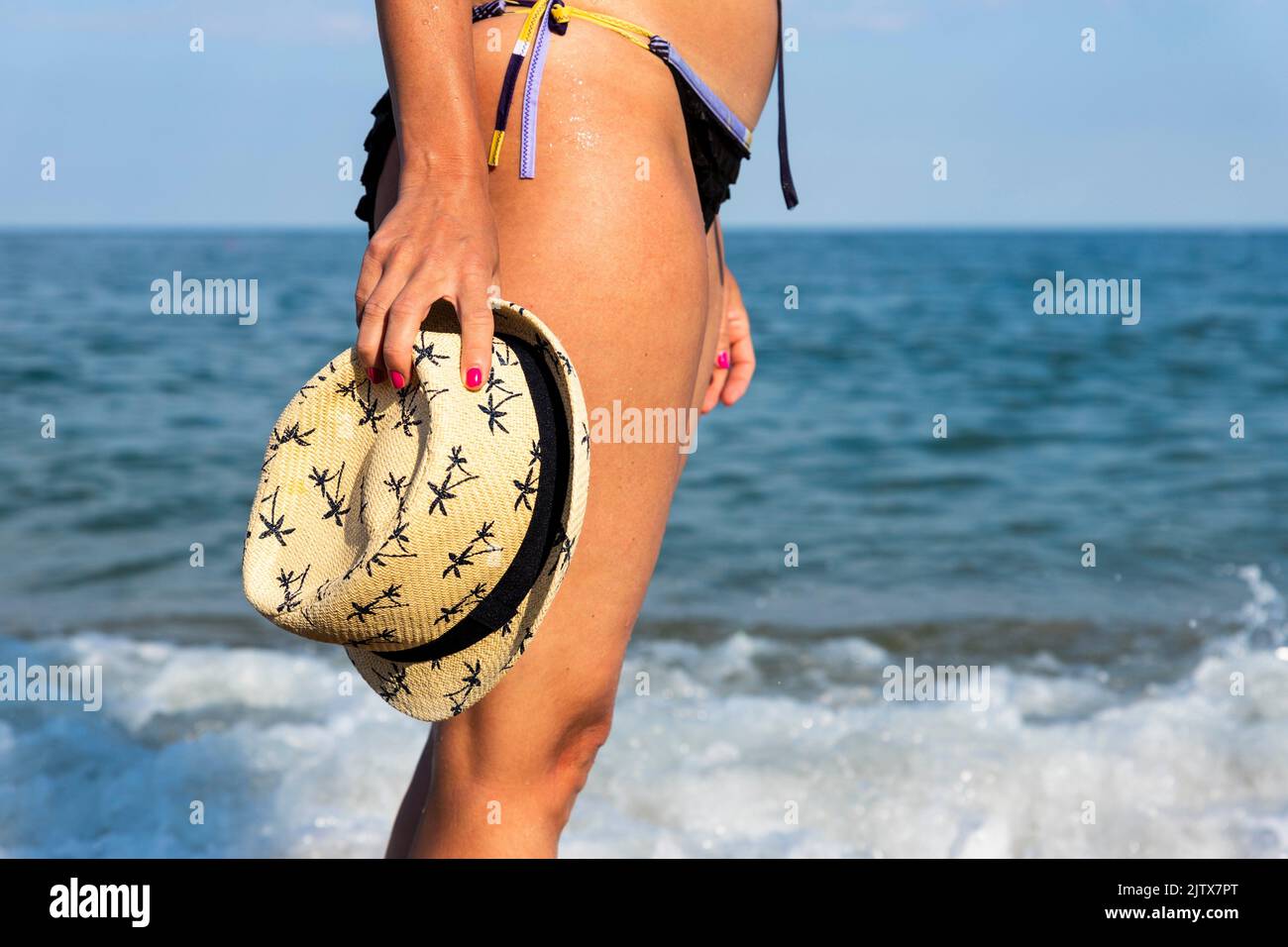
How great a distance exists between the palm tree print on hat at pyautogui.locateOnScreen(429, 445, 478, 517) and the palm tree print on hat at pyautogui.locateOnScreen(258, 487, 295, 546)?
0.79ft

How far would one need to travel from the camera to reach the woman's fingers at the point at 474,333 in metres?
1.21

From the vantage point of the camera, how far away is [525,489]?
1241 mm

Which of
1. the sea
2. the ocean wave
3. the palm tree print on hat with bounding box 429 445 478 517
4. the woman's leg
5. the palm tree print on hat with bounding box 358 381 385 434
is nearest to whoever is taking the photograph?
the palm tree print on hat with bounding box 429 445 478 517

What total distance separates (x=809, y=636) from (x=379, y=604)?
3.69m

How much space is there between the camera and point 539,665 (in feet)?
4.77

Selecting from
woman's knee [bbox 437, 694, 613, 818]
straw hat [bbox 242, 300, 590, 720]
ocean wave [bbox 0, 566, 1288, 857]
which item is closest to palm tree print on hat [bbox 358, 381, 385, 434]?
straw hat [bbox 242, 300, 590, 720]

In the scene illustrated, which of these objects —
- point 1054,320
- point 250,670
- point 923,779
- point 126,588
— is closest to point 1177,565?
point 923,779

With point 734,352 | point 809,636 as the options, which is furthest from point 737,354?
point 809,636

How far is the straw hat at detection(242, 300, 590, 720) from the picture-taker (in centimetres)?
121

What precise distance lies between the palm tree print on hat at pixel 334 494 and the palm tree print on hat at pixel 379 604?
0.12m

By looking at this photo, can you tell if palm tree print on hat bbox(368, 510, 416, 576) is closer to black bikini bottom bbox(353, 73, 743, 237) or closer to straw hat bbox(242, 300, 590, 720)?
straw hat bbox(242, 300, 590, 720)

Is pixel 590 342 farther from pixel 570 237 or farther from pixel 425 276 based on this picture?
pixel 425 276
